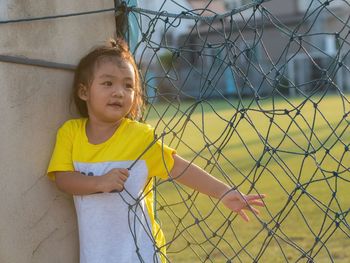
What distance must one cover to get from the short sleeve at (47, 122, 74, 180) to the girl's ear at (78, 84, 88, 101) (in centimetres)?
9

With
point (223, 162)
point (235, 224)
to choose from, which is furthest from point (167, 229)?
point (223, 162)

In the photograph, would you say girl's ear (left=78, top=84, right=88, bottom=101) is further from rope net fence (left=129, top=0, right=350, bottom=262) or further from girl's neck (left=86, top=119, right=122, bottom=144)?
rope net fence (left=129, top=0, right=350, bottom=262)

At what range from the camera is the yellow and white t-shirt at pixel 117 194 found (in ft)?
6.76

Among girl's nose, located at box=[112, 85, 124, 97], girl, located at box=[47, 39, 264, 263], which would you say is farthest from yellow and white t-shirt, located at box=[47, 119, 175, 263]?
girl's nose, located at box=[112, 85, 124, 97]

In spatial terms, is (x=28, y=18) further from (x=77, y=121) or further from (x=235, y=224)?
(x=235, y=224)

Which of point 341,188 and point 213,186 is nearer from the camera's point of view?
point 213,186

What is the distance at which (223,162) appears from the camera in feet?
25.0

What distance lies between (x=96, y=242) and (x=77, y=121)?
347 mm

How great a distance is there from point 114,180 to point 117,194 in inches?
4.1

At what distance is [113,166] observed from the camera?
205 cm

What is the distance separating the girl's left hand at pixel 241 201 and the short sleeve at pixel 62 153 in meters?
0.43

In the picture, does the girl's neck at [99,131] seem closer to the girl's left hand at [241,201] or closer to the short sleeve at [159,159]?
the short sleeve at [159,159]

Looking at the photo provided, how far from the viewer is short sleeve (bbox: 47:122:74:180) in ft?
6.82

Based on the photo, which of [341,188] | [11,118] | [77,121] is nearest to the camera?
[11,118]
